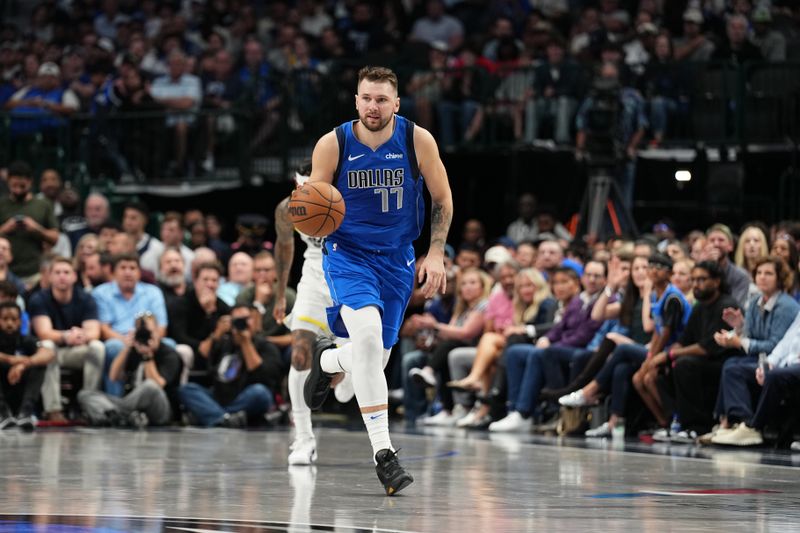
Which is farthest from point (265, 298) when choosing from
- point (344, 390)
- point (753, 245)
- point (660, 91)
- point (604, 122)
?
point (660, 91)

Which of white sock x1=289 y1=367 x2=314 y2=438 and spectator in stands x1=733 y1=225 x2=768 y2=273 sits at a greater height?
spectator in stands x1=733 y1=225 x2=768 y2=273

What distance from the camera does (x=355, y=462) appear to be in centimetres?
1088

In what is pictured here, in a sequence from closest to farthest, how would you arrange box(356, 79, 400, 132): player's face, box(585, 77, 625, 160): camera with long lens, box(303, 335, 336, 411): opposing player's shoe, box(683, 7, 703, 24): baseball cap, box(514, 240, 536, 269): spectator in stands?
box(356, 79, 400, 132): player's face, box(303, 335, 336, 411): opposing player's shoe, box(514, 240, 536, 269): spectator in stands, box(585, 77, 625, 160): camera with long lens, box(683, 7, 703, 24): baseball cap

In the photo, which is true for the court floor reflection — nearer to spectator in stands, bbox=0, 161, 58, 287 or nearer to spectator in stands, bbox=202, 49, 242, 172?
spectator in stands, bbox=0, 161, 58, 287

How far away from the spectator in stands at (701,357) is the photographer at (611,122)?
14.1 ft

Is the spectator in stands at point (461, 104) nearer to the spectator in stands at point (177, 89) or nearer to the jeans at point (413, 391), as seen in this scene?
the spectator in stands at point (177, 89)

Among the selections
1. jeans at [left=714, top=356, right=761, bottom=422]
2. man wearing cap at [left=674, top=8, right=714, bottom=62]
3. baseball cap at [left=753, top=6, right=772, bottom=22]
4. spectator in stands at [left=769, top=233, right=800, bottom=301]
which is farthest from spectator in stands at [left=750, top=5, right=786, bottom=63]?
jeans at [left=714, top=356, right=761, bottom=422]

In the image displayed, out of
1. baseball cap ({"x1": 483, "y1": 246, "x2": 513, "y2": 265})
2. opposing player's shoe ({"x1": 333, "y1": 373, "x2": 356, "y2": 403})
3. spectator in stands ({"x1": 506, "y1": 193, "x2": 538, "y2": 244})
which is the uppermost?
spectator in stands ({"x1": 506, "y1": 193, "x2": 538, "y2": 244})

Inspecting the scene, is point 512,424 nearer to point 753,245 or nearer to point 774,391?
point 753,245

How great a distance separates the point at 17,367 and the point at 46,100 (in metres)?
7.43

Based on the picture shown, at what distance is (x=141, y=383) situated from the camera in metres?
14.8

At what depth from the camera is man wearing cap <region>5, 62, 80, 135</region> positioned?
2008 centimetres

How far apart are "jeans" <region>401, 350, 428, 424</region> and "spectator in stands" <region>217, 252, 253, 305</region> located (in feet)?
6.58

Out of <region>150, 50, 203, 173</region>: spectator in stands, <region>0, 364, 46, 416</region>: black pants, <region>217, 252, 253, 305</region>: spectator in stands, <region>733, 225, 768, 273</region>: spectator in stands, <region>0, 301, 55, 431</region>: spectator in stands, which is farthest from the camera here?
<region>150, 50, 203, 173</region>: spectator in stands
